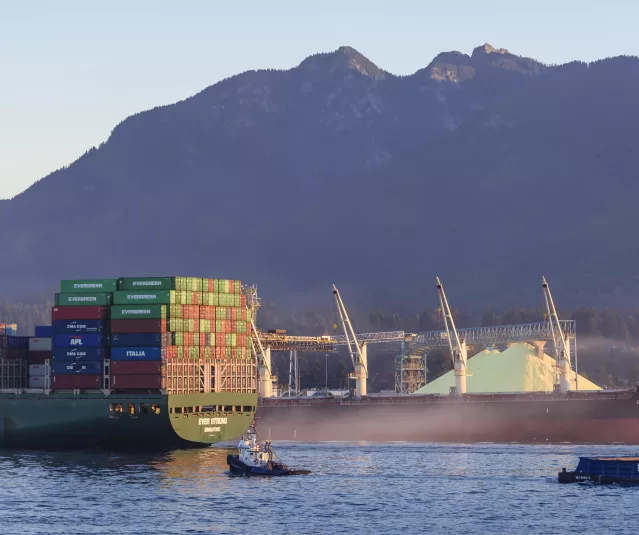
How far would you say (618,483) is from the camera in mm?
118750

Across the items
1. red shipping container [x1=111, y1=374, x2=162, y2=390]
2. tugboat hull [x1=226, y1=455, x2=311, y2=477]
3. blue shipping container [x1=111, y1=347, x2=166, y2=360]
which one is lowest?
tugboat hull [x1=226, y1=455, x2=311, y2=477]

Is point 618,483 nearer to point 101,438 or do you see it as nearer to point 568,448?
point 568,448

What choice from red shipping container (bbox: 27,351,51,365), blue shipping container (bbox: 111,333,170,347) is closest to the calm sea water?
blue shipping container (bbox: 111,333,170,347)

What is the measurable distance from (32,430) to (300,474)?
44559 mm

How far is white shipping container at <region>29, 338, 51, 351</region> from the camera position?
161113 mm

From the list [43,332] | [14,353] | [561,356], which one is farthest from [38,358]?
[561,356]

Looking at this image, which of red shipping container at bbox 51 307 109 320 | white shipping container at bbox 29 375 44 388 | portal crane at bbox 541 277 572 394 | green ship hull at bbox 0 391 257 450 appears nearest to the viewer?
green ship hull at bbox 0 391 257 450

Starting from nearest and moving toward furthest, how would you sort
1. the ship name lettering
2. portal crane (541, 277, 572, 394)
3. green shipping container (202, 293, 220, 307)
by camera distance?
1. the ship name lettering
2. green shipping container (202, 293, 220, 307)
3. portal crane (541, 277, 572, 394)

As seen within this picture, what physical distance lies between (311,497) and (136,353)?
1791 inches

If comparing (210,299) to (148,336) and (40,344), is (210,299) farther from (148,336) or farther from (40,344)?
(40,344)

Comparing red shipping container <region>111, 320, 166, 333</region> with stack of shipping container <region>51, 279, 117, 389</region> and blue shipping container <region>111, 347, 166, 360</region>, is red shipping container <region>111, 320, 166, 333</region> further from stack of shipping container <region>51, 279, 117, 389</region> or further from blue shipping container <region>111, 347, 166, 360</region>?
stack of shipping container <region>51, 279, 117, 389</region>

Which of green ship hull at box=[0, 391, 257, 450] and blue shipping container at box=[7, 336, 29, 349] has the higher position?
blue shipping container at box=[7, 336, 29, 349]

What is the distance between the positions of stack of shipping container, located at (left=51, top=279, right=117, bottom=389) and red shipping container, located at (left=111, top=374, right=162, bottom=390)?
275cm

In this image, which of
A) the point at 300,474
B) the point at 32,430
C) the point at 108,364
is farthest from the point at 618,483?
the point at 32,430
